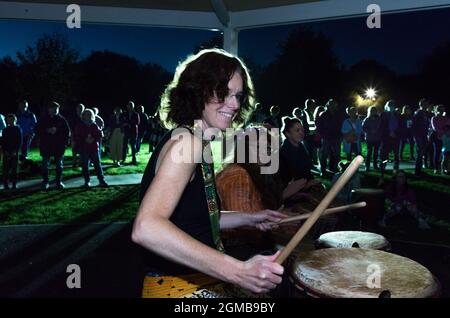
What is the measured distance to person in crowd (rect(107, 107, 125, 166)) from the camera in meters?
11.3

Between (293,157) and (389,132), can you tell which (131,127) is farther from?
(293,157)

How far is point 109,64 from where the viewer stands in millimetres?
28734

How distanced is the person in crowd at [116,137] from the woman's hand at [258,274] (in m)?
10.6

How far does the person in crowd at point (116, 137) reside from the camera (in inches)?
446

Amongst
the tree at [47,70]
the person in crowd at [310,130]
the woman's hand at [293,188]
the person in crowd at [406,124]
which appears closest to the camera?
the woman's hand at [293,188]

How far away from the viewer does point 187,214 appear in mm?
1410

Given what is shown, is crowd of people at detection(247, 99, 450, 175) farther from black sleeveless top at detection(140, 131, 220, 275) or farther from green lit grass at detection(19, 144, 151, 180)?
black sleeveless top at detection(140, 131, 220, 275)

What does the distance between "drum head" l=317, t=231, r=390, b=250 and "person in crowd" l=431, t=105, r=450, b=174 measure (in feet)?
25.0

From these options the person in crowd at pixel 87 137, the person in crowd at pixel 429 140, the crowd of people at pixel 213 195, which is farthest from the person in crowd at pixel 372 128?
the person in crowd at pixel 87 137

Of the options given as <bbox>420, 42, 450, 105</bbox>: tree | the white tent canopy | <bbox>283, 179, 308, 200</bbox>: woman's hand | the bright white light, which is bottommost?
<bbox>283, 179, 308, 200</bbox>: woman's hand

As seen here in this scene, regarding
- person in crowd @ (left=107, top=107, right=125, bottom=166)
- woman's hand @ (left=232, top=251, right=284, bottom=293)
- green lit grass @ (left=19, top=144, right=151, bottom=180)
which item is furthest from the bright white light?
woman's hand @ (left=232, top=251, right=284, bottom=293)

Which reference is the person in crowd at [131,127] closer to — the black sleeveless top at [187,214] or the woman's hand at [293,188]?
the woman's hand at [293,188]

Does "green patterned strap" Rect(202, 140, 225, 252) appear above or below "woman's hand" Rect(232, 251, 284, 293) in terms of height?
above
